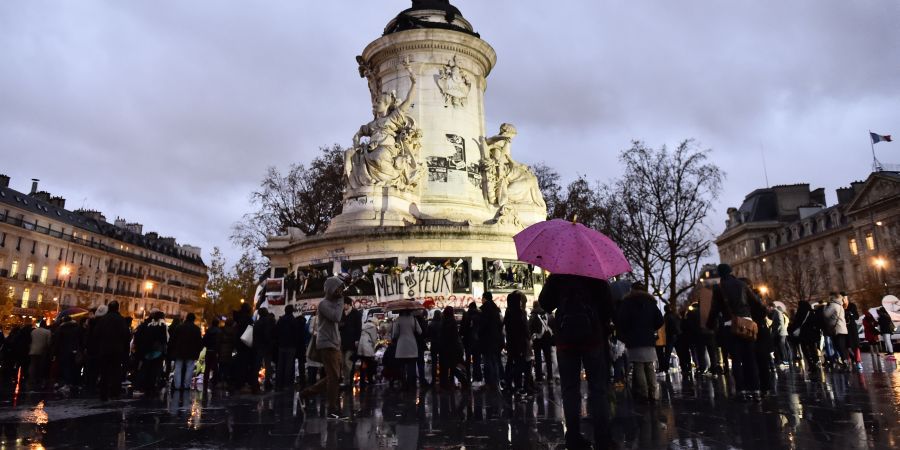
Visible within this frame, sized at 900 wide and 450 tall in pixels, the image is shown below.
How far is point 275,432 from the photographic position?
230 inches

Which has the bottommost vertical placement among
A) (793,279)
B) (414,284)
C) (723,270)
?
(723,270)

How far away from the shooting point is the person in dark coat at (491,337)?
10156 mm

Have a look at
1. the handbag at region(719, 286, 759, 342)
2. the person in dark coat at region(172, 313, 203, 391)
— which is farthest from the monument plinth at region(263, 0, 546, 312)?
the handbag at region(719, 286, 759, 342)

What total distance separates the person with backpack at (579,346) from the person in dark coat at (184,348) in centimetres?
863

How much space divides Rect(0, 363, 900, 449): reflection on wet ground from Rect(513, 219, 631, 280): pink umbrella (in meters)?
1.49

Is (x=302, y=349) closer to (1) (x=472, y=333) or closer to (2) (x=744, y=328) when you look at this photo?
(1) (x=472, y=333)

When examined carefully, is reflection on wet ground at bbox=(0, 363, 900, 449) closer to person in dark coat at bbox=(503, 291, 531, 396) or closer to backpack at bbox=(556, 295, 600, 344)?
person in dark coat at bbox=(503, 291, 531, 396)

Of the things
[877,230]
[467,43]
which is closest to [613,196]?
[467,43]

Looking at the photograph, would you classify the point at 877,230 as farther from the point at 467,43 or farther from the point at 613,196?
the point at 467,43

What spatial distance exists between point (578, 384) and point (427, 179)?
1586 centimetres

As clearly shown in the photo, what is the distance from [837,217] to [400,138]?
2046 inches

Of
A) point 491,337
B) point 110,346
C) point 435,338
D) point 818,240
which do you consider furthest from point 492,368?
point 818,240

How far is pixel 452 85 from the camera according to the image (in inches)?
847

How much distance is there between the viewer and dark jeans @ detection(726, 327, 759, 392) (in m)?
7.36
